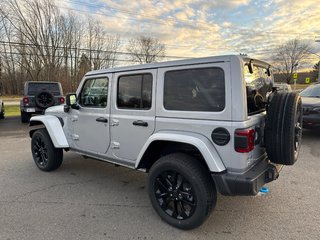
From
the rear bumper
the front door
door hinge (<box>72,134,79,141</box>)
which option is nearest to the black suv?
door hinge (<box>72,134,79,141</box>)

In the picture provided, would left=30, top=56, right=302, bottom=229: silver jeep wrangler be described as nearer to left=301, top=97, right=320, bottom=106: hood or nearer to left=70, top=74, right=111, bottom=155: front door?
left=70, top=74, right=111, bottom=155: front door

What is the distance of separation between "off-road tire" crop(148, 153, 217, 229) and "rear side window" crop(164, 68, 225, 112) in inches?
24.3

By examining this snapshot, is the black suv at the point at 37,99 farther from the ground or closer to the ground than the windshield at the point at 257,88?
closer to the ground

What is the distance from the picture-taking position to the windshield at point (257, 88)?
287cm

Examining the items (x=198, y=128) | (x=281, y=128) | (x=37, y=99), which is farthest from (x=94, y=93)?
(x=37, y=99)

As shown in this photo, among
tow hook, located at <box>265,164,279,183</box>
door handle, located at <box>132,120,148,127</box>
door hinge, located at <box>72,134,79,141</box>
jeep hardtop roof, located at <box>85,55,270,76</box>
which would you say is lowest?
tow hook, located at <box>265,164,279,183</box>

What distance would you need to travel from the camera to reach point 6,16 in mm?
30422

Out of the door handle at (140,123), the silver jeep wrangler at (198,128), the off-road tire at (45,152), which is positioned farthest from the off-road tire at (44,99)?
the door handle at (140,123)

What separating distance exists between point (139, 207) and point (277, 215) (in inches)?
70.4

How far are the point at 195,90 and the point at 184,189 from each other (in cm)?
115

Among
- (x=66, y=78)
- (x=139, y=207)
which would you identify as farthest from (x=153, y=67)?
(x=66, y=78)

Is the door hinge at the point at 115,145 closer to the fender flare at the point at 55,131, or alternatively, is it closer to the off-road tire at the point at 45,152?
the fender flare at the point at 55,131

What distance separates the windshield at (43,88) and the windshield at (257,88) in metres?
10.1

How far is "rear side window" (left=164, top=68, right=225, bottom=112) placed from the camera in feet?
8.99
